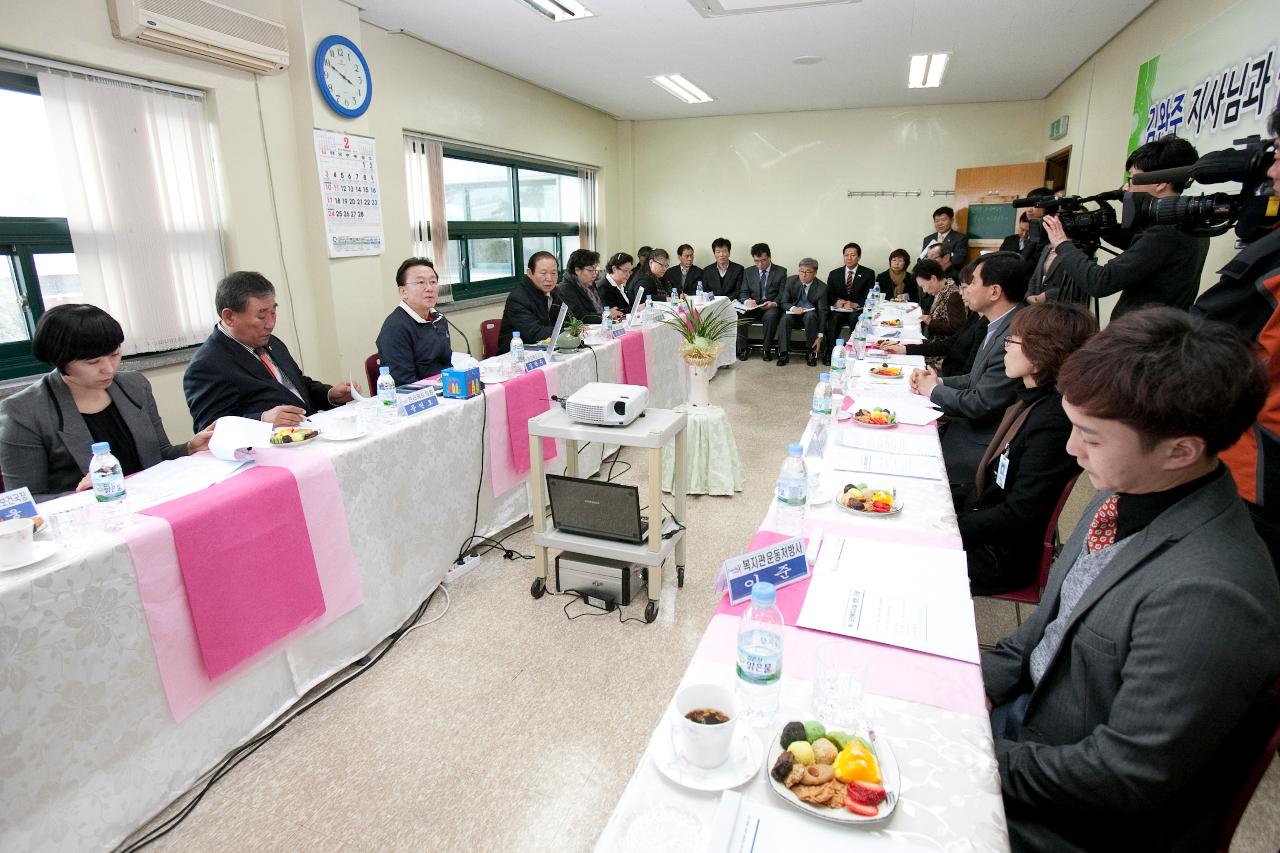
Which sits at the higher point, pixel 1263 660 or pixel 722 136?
pixel 722 136

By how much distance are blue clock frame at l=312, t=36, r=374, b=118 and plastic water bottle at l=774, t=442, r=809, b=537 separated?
3691 millimetres

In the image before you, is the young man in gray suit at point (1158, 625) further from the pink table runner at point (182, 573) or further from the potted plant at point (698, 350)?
the potted plant at point (698, 350)

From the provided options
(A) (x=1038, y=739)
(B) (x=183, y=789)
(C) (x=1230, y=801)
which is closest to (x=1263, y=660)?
(C) (x=1230, y=801)

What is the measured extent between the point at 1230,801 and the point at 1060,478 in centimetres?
96

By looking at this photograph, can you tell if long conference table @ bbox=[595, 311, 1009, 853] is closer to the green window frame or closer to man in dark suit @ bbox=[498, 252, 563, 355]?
man in dark suit @ bbox=[498, 252, 563, 355]

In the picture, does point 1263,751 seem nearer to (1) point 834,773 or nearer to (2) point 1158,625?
(2) point 1158,625

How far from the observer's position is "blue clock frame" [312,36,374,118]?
372 centimetres

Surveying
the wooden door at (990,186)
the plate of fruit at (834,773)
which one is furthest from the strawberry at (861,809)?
the wooden door at (990,186)

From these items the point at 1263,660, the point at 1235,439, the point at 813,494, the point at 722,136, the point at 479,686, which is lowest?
the point at 479,686

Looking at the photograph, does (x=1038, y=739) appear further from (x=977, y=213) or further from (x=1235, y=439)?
(x=977, y=213)

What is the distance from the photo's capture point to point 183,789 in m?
1.62

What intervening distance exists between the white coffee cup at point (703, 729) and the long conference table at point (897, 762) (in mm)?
19

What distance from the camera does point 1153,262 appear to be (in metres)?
2.50

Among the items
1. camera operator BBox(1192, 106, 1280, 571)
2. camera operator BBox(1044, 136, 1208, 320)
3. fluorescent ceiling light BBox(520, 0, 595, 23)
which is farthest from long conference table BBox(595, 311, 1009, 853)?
fluorescent ceiling light BBox(520, 0, 595, 23)
